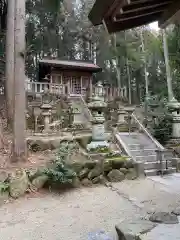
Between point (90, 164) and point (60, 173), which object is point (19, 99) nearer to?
point (60, 173)

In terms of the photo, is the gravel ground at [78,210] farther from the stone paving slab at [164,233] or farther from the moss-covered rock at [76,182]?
the stone paving slab at [164,233]

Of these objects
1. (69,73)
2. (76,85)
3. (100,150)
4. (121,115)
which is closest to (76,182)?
(100,150)

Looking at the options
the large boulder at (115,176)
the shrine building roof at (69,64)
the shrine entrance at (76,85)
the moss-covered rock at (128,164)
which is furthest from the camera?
the shrine entrance at (76,85)

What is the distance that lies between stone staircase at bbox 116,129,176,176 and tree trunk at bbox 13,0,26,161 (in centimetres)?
344

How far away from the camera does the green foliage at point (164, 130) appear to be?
981 cm

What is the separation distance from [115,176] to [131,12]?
4.89 m

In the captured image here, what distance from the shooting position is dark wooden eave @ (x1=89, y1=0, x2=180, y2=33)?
217 centimetres

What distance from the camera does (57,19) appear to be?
22953mm

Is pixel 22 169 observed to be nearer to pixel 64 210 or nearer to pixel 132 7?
pixel 64 210

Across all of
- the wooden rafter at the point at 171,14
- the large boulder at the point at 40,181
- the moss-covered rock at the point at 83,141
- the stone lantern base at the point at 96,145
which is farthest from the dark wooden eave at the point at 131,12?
the moss-covered rock at the point at 83,141

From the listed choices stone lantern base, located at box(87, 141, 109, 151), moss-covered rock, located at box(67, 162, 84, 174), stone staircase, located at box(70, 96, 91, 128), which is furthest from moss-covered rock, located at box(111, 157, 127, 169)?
stone staircase, located at box(70, 96, 91, 128)

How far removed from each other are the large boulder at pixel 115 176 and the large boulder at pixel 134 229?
4.00m

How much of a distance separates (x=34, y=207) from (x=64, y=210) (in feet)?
2.05

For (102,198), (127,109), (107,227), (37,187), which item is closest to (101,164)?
(102,198)
